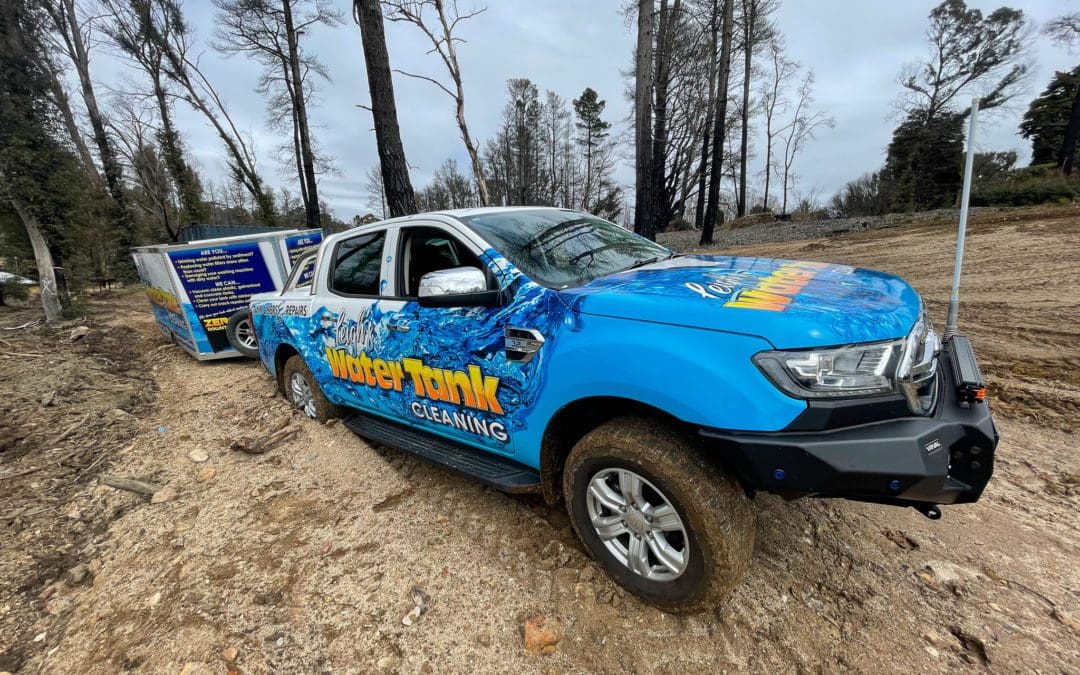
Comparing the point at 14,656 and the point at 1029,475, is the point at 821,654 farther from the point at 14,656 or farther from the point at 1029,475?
the point at 14,656

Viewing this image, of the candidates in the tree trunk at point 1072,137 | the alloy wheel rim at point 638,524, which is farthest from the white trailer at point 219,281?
the tree trunk at point 1072,137

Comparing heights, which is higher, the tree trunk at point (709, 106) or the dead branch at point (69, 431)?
the tree trunk at point (709, 106)

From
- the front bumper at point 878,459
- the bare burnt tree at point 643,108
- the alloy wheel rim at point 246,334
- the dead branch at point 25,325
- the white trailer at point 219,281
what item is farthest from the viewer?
the bare burnt tree at point 643,108

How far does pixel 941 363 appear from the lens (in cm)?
202

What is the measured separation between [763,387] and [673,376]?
1.00ft

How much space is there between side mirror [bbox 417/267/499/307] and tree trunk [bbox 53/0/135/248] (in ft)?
71.1

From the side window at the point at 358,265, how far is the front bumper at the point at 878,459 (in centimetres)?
242

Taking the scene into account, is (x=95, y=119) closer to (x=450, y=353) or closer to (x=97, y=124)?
(x=97, y=124)

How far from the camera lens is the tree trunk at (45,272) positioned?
899cm

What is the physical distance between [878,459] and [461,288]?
1778 mm

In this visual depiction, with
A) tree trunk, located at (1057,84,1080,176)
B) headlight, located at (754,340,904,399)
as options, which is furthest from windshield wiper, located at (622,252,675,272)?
tree trunk, located at (1057,84,1080,176)

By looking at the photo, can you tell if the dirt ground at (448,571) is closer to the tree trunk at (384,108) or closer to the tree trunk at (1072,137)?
the tree trunk at (384,108)

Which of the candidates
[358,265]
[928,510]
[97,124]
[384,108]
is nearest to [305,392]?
[358,265]

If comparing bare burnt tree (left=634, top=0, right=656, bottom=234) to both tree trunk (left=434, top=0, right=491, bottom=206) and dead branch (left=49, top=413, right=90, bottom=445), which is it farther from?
dead branch (left=49, top=413, right=90, bottom=445)
